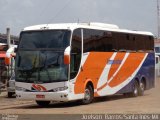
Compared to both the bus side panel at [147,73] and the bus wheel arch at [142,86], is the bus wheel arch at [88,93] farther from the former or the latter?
the bus wheel arch at [142,86]

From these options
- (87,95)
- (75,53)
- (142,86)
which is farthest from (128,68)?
(75,53)

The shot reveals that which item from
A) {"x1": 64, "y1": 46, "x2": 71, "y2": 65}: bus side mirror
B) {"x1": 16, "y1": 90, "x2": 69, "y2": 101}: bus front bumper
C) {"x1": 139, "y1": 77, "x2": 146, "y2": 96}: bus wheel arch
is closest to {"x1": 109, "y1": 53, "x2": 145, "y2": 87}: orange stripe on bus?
{"x1": 139, "y1": 77, "x2": 146, "y2": 96}: bus wheel arch

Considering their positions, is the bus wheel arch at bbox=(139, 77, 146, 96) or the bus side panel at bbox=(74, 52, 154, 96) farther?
the bus wheel arch at bbox=(139, 77, 146, 96)

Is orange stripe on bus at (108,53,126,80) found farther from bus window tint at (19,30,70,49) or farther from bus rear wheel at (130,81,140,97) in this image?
bus window tint at (19,30,70,49)

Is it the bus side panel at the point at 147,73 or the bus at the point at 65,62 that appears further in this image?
the bus side panel at the point at 147,73

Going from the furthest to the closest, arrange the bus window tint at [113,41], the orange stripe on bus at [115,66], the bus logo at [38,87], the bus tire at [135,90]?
the bus tire at [135,90], the orange stripe on bus at [115,66], the bus window tint at [113,41], the bus logo at [38,87]

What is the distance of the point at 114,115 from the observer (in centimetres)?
1747

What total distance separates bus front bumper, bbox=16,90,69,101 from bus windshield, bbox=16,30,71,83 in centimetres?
54

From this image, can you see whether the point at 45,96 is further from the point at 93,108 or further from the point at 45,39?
the point at 45,39

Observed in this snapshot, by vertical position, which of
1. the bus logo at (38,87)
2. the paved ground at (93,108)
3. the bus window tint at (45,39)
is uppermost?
the bus window tint at (45,39)

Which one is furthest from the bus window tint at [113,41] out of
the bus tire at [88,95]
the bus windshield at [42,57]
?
the bus tire at [88,95]

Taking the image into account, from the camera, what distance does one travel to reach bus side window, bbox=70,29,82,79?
22.7m

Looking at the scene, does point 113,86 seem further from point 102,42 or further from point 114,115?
point 114,115

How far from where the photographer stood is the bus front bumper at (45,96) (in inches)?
878
